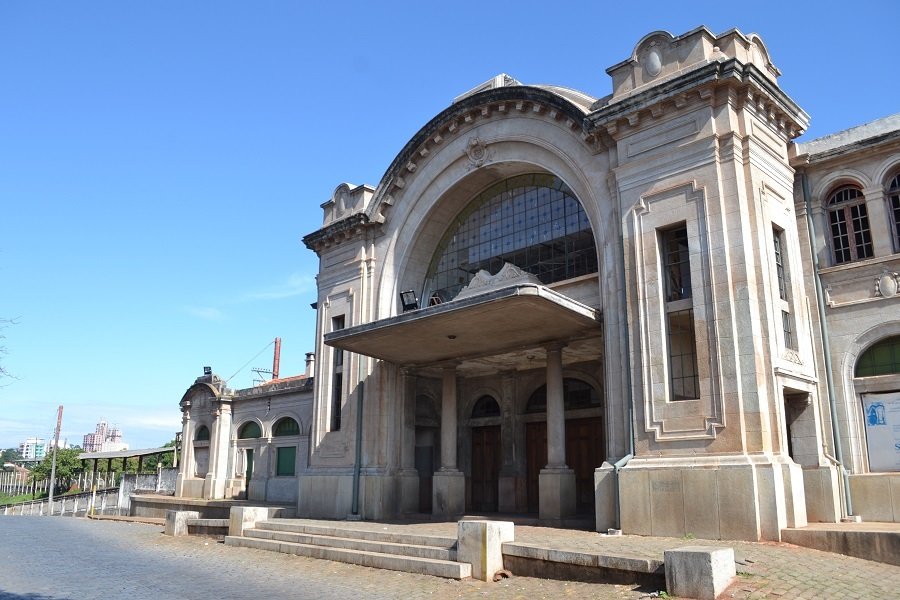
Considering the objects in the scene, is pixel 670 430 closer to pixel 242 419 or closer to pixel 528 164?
pixel 528 164

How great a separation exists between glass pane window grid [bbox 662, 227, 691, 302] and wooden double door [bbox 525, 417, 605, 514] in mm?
5667

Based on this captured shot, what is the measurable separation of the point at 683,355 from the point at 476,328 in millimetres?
5069

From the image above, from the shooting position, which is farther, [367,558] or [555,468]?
[555,468]

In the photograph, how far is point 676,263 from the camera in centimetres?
1625

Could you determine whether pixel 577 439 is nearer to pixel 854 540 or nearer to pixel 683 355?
pixel 683 355

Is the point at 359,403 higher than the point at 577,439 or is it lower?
higher

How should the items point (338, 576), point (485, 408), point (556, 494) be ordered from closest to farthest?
point (338, 576), point (556, 494), point (485, 408)

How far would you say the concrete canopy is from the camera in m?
16.0

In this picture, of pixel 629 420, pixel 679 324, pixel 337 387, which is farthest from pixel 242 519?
pixel 679 324

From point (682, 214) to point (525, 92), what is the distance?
21.0ft

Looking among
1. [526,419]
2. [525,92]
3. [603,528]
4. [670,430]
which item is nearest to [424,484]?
[526,419]

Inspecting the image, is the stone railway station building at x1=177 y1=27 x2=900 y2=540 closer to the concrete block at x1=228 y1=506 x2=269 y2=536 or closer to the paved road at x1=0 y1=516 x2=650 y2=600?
Answer: the concrete block at x1=228 y1=506 x2=269 y2=536

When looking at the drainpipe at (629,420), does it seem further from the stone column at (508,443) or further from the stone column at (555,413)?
the stone column at (508,443)

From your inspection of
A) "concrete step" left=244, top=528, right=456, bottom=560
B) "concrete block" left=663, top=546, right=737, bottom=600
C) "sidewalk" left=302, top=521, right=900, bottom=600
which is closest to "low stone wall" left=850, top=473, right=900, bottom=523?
"sidewalk" left=302, top=521, right=900, bottom=600
